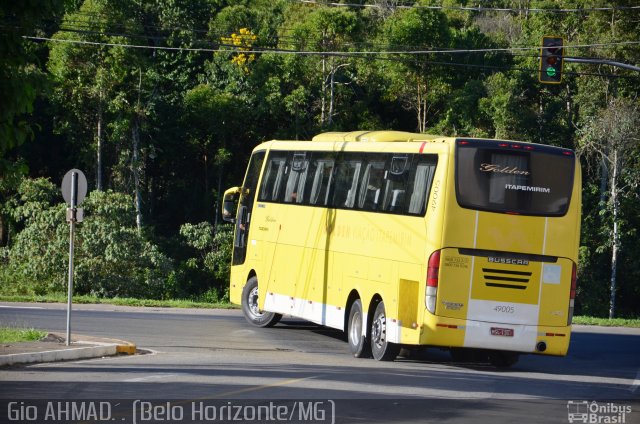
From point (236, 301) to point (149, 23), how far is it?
1394 inches

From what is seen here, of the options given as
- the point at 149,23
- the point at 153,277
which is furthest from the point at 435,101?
the point at 153,277

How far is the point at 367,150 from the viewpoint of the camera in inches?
866

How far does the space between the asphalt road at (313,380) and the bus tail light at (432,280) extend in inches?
41.6

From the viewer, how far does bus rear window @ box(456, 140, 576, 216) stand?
1906 cm

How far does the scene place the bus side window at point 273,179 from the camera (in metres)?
25.5

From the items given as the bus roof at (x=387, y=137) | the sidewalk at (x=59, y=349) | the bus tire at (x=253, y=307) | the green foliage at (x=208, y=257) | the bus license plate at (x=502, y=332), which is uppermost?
the bus roof at (x=387, y=137)

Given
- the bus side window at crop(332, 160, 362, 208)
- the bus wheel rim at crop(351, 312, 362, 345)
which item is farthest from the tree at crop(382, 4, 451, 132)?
the bus wheel rim at crop(351, 312, 362, 345)

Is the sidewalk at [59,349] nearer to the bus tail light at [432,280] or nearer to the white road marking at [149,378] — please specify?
the white road marking at [149,378]

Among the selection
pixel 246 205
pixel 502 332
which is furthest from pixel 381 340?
pixel 246 205

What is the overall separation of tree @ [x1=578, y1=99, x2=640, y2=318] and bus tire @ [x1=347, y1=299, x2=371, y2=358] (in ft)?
110

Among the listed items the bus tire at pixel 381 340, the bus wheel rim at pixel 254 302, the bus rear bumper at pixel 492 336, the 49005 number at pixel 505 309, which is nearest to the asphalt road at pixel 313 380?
the bus tire at pixel 381 340

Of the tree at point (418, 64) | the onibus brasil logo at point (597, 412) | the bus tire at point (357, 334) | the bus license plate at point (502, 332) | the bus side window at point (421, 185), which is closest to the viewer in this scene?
the onibus brasil logo at point (597, 412)

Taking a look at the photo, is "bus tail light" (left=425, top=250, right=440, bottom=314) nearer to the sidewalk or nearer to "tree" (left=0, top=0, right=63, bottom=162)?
the sidewalk

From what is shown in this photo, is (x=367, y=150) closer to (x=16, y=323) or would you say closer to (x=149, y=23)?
(x=16, y=323)
